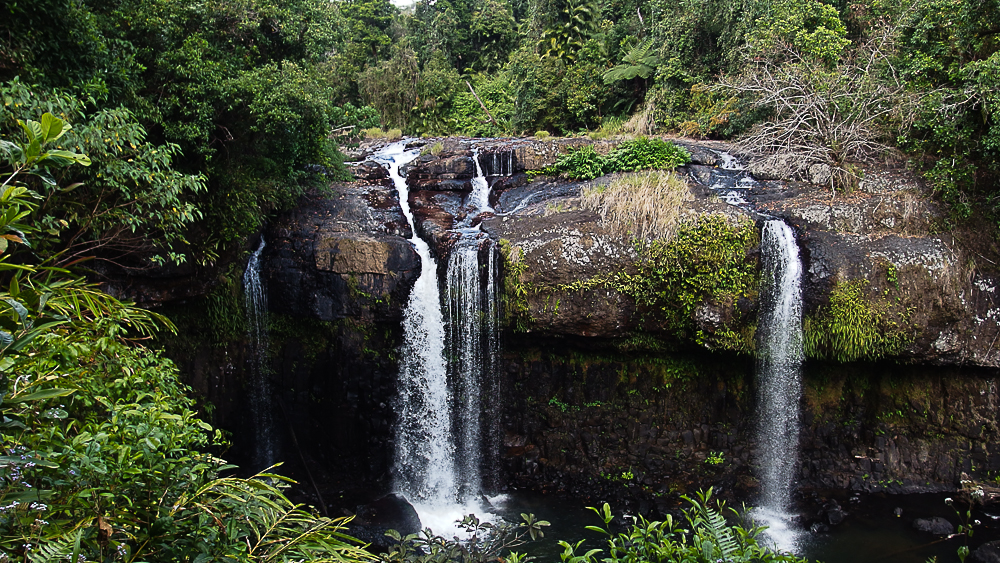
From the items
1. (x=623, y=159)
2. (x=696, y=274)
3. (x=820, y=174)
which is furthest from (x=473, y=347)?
(x=820, y=174)

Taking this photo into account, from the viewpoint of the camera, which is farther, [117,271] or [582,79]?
[582,79]

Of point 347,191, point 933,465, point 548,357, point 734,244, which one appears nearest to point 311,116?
point 347,191

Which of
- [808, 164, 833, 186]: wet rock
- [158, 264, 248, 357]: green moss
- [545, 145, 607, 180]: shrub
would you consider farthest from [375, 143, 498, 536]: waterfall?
[808, 164, 833, 186]: wet rock

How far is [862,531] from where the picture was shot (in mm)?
8727

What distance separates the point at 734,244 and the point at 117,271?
29.6 feet

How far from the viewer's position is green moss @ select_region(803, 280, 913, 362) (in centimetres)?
866

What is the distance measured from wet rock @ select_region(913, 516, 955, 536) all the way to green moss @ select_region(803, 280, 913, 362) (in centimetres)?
258

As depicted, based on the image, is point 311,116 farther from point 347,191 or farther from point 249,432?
point 249,432

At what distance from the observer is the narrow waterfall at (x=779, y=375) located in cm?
889

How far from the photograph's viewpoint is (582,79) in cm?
1741

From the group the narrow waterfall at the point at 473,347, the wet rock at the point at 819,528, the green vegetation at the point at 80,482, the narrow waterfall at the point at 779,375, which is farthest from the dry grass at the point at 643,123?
the green vegetation at the point at 80,482

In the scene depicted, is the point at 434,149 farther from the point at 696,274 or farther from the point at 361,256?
the point at 696,274

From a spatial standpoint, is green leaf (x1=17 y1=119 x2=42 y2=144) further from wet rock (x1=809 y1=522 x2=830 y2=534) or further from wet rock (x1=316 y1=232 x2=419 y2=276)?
wet rock (x1=809 y1=522 x2=830 y2=534)

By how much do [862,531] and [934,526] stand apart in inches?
40.2
